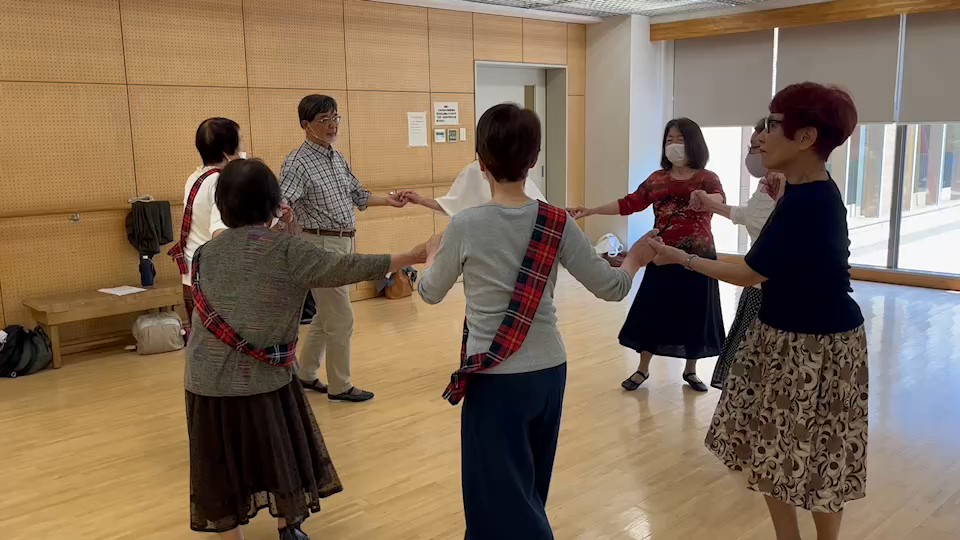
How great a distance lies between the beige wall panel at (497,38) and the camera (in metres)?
8.11

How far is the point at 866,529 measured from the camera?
2.90 m

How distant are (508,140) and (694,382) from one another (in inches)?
118

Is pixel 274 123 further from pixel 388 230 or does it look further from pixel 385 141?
pixel 388 230

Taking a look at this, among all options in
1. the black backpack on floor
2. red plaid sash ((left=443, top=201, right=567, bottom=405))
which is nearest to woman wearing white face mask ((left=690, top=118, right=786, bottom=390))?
red plaid sash ((left=443, top=201, right=567, bottom=405))

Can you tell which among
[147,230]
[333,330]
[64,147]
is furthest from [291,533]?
[64,147]

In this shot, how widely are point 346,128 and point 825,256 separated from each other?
5496 mm

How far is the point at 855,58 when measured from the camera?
7.64 meters

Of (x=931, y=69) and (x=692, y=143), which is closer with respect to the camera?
(x=692, y=143)

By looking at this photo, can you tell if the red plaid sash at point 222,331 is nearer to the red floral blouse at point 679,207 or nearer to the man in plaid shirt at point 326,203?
the man in plaid shirt at point 326,203

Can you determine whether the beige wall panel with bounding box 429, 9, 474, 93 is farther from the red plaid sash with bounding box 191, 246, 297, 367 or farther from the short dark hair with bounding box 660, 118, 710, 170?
the red plaid sash with bounding box 191, 246, 297, 367

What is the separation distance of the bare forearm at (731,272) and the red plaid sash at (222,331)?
133 centimetres

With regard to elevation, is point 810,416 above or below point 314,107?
below

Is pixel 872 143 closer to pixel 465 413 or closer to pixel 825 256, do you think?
pixel 825 256

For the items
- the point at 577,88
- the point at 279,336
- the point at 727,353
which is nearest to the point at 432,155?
the point at 577,88
